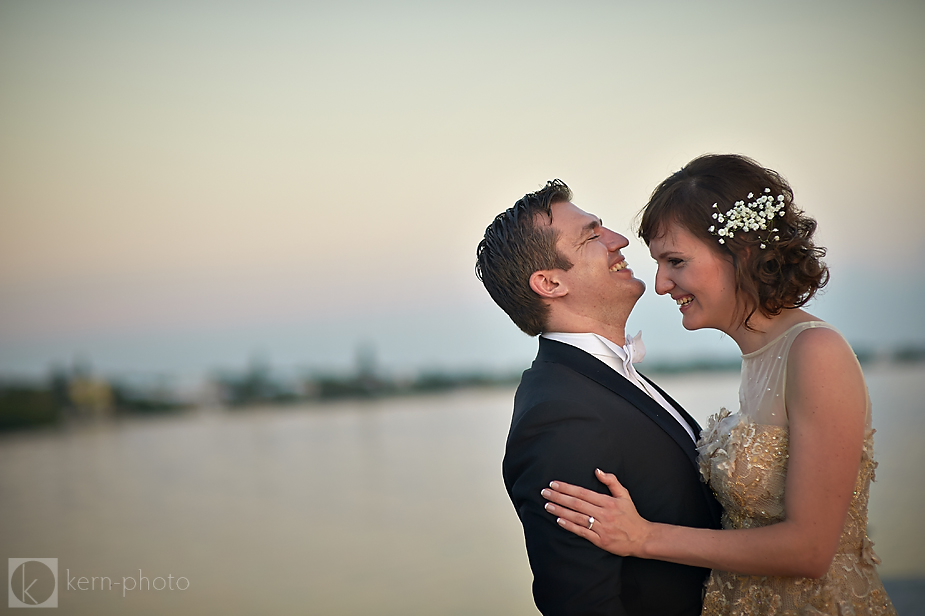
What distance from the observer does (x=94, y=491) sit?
9.28 m

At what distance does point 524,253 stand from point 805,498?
129 centimetres

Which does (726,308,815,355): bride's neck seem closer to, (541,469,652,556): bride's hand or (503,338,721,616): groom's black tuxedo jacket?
(503,338,721,616): groom's black tuxedo jacket

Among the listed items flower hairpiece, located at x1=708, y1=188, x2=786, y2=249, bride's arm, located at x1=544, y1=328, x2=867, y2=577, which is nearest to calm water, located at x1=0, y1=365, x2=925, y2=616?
bride's arm, located at x1=544, y1=328, x2=867, y2=577

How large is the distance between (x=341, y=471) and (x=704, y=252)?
26.9 feet

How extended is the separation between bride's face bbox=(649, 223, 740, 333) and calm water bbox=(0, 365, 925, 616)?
381 centimetres

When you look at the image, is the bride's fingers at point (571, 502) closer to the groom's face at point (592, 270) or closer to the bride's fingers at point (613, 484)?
the bride's fingers at point (613, 484)

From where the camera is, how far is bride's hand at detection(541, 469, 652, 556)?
213 centimetres

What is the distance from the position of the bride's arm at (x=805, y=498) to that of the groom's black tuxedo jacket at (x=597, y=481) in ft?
0.38

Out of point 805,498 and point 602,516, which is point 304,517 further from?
point 805,498

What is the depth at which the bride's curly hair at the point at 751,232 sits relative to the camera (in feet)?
7.31

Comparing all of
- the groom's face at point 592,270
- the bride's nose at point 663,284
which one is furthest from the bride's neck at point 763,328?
the groom's face at point 592,270

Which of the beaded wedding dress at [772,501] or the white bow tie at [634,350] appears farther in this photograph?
the white bow tie at [634,350]

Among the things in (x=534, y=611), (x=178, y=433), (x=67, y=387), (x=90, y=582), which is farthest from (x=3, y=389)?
(x=534, y=611)

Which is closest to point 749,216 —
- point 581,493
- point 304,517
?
point 581,493
